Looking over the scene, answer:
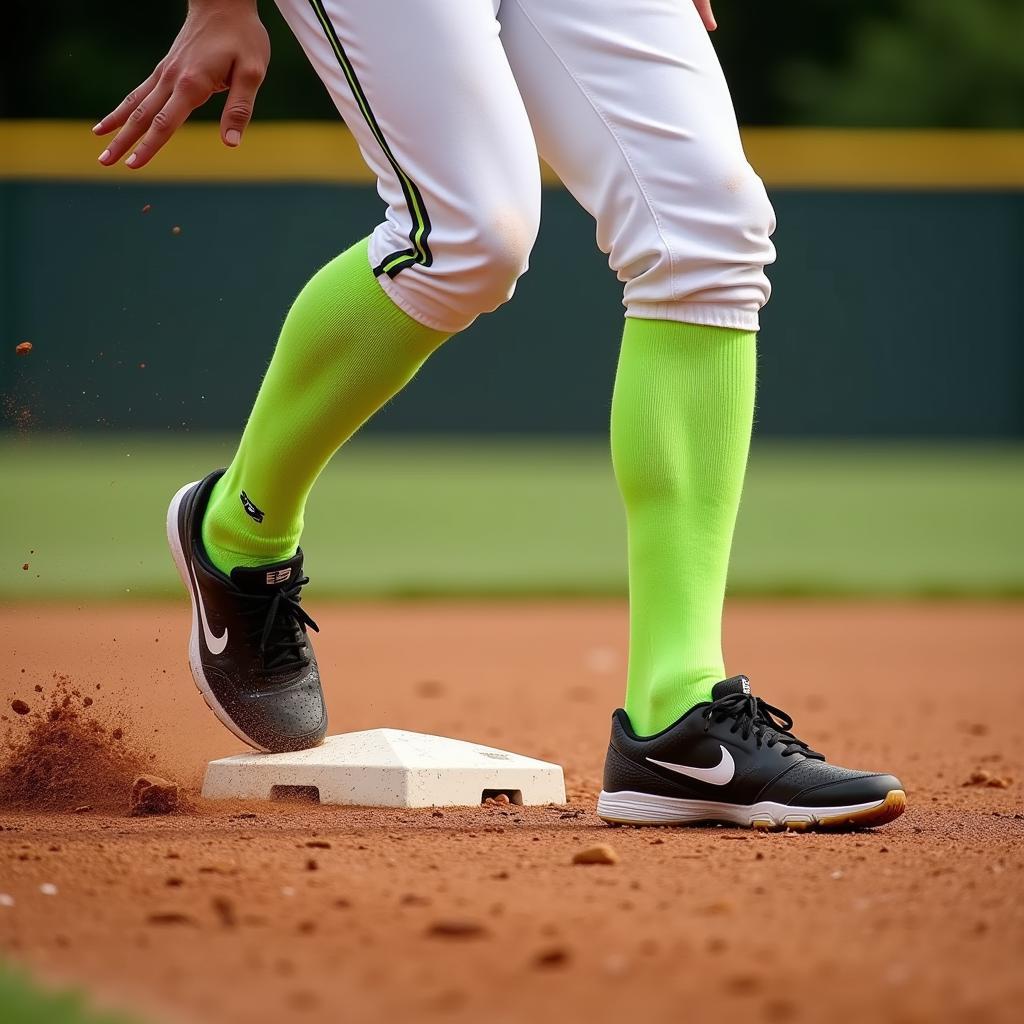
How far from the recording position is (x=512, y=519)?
7.39 metres

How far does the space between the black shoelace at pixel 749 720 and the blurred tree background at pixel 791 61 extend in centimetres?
1552

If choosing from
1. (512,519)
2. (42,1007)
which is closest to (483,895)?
(42,1007)

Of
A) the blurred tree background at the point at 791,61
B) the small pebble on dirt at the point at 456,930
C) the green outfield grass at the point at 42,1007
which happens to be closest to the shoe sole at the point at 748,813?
the small pebble on dirt at the point at 456,930

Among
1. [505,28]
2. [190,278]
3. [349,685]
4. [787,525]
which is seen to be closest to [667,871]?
[505,28]

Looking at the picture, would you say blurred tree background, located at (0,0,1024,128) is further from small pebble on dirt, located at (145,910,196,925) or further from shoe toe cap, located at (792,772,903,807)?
small pebble on dirt, located at (145,910,196,925)

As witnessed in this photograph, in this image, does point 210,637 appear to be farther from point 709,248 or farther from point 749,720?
point 709,248

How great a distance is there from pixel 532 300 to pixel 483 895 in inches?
339

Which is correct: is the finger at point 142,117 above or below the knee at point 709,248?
above

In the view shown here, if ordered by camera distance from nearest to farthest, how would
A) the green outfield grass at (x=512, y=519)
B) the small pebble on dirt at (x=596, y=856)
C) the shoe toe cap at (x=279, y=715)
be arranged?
the small pebble on dirt at (x=596, y=856) → the shoe toe cap at (x=279, y=715) → the green outfield grass at (x=512, y=519)

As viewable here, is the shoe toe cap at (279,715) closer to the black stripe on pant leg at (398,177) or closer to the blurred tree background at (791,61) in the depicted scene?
the black stripe on pant leg at (398,177)

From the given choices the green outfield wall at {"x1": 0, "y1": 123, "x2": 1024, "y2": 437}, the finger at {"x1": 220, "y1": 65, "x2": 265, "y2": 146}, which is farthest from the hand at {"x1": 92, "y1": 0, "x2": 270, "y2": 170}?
the green outfield wall at {"x1": 0, "y1": 123, "x2": 1024, "y2": 437}

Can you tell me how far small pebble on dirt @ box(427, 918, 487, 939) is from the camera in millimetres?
1287

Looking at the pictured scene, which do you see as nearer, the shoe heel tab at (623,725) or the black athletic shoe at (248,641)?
the shoe heel tab at (623,725)

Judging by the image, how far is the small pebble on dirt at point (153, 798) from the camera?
78.6 inches
